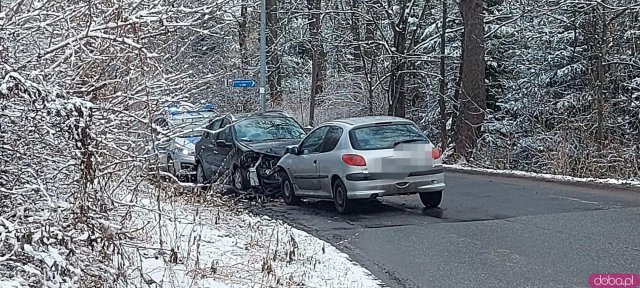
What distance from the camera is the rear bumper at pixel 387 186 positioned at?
12805 mm

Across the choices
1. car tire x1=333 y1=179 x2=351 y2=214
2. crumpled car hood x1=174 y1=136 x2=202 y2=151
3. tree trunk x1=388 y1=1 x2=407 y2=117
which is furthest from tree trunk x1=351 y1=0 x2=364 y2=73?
car tire x1=333 y1=179 x2=351 y2=214

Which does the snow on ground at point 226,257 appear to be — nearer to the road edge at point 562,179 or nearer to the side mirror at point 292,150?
the side mirror at point 292,150

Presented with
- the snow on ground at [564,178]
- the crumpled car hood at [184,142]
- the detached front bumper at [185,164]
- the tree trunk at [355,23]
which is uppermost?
the tree trunk at [355,23]

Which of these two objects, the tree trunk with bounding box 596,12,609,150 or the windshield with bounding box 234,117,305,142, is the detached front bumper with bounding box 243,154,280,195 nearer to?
the windshield with bounding box 234,117,305,142

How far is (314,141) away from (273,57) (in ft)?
89.1

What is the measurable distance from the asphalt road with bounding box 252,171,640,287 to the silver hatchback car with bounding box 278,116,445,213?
0.39m

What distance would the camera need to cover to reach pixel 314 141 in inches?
568

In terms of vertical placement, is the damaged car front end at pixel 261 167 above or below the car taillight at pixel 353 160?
below

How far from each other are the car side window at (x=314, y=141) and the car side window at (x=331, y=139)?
0.55 ft

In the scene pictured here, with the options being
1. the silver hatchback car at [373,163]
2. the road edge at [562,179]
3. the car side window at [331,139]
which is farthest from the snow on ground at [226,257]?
the road edge at [562,179]

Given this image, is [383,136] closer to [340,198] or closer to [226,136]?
[340,198]

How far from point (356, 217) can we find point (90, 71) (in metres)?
6.58

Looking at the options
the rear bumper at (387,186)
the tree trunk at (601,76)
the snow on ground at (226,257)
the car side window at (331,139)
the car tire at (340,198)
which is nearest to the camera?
the snow on ground at (226,257)

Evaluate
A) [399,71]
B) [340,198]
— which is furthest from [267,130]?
[399,71]
